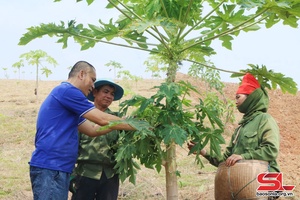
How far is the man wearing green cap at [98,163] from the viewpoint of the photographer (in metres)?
4.09

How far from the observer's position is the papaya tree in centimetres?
342

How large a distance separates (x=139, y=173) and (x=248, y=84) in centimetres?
412

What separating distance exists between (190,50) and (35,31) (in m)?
1.33

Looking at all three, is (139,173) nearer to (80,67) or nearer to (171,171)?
(171,171)

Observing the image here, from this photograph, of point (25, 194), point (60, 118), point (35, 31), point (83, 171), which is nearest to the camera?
point (60, 118)

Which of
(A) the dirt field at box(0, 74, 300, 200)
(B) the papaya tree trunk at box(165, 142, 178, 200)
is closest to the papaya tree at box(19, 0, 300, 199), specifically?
(B) the papaya tree trunk at box(165, 142, 178, 200)

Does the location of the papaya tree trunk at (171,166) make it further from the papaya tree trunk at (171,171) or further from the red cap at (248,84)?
the red cap at (248,84)

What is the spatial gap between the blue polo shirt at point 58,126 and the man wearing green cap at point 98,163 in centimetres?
53

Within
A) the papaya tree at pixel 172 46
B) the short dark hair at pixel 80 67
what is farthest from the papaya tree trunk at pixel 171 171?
the short dark hair at pixel 80 67

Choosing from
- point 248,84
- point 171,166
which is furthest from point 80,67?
point 248,84

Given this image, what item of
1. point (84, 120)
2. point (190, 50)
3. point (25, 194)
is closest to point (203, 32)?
point (190, 50)

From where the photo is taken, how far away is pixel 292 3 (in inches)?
127

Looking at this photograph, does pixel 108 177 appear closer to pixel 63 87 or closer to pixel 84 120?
pixel 84 120

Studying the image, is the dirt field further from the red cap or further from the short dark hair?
the short dark hair
